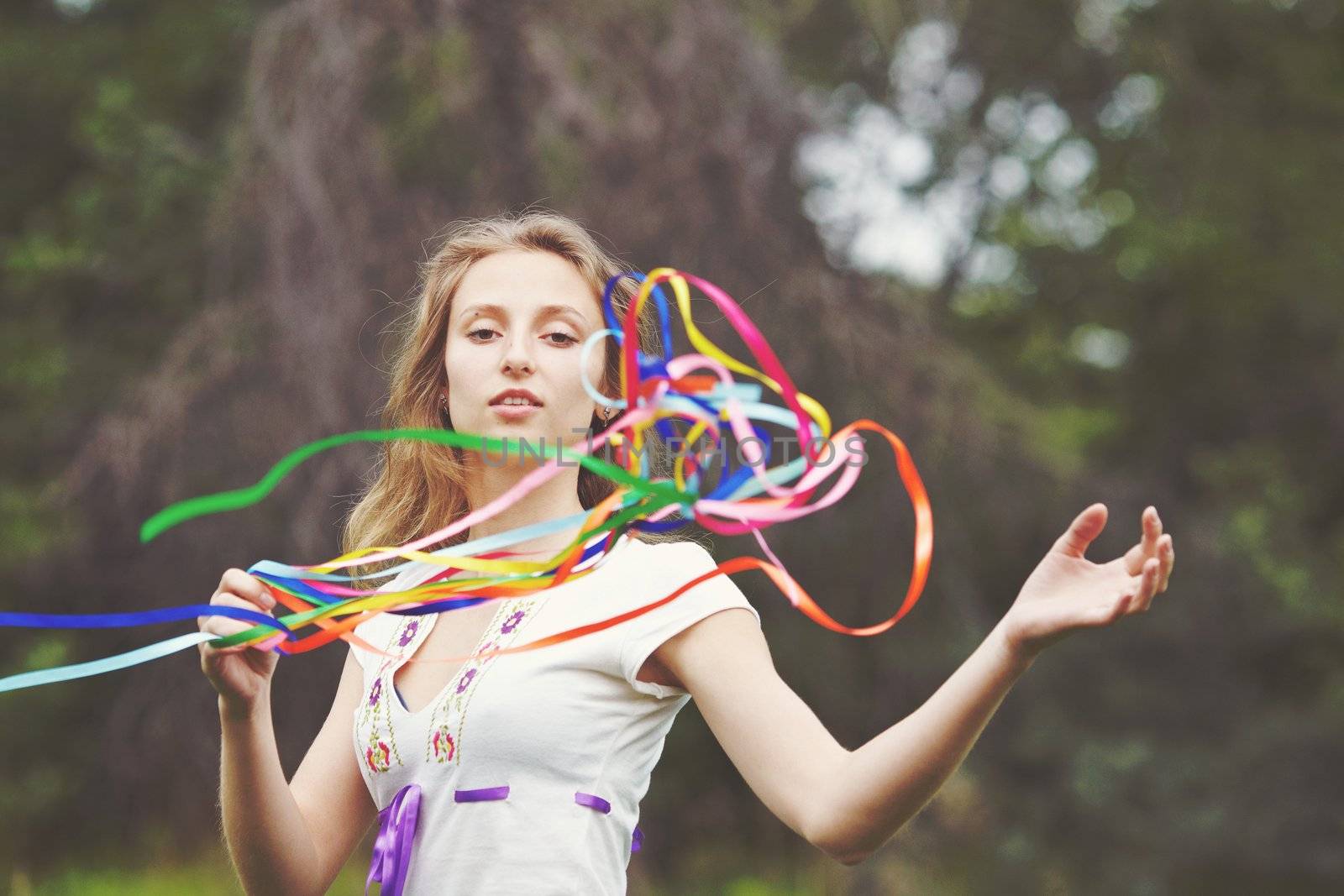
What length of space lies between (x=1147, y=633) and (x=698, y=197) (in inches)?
183

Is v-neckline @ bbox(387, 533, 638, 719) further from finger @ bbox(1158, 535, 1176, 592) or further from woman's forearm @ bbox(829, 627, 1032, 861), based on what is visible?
Result: finger @ bbox(1158, 535, 1176, 592)

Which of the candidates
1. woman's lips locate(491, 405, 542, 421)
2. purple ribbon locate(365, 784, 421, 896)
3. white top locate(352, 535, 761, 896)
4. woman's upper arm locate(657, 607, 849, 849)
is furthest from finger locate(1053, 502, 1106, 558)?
purple ribbon locate(365, 784, 421, 896)

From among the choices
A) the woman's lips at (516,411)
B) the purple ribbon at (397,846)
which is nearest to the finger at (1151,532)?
the woman's lips at (516,411)

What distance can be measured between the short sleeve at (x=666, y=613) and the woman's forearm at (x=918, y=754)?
246mm

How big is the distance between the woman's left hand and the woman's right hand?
31.9 inches

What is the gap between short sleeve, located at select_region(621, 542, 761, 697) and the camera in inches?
59.4

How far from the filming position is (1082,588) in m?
1.27

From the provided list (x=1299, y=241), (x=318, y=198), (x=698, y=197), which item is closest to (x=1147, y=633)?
(x=1299, y=241)

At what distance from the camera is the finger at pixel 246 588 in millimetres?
1544

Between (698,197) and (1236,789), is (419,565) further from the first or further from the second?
(1236,789)

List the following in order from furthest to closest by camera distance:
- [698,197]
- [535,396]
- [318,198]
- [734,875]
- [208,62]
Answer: [208,62]
[734,875]
[698,197]
[318,198]
[535,396]

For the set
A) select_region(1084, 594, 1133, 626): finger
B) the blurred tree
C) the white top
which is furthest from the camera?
the blurred tree

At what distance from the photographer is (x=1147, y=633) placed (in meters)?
8.62

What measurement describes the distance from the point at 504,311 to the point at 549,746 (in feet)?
1.79
